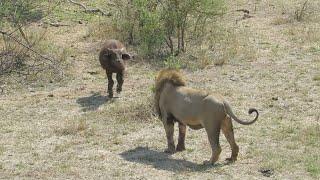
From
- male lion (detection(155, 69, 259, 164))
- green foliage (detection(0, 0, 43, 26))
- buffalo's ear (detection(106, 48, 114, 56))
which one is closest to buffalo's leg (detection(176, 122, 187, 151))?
male lion (detection(155, 69, 259, 164))

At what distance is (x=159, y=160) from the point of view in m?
8.44

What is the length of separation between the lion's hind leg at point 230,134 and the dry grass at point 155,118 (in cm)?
12

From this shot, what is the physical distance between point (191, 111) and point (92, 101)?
12.3ft

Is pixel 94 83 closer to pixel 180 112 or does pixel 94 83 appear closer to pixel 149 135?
pixel 149 135

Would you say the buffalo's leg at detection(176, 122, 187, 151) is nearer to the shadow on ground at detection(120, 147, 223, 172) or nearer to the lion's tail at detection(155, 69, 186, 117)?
the shadow on ground at detection(120, 147, 223, 172)

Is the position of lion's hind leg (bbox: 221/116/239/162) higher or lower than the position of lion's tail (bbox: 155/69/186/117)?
lower

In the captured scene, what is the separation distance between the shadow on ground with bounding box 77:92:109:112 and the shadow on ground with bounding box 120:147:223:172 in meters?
2.37

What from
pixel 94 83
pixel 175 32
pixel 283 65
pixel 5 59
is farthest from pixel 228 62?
pixel 5 59

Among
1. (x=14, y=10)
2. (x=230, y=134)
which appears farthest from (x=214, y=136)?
(x=14, y=10)

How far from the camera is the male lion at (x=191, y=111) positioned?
311 inches

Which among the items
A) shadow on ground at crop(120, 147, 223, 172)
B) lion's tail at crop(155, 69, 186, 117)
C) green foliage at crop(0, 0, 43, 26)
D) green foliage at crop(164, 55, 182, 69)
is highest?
green foliage at crop(0, 0, 43, 26)

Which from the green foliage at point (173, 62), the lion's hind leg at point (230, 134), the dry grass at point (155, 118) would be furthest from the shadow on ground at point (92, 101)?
the lion's hind leg at point (230, 134)

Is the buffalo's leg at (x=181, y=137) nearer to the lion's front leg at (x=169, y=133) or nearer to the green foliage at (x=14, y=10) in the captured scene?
the lion's front leg at (x=169, y=133)

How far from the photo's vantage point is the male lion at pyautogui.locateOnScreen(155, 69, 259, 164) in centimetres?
790
